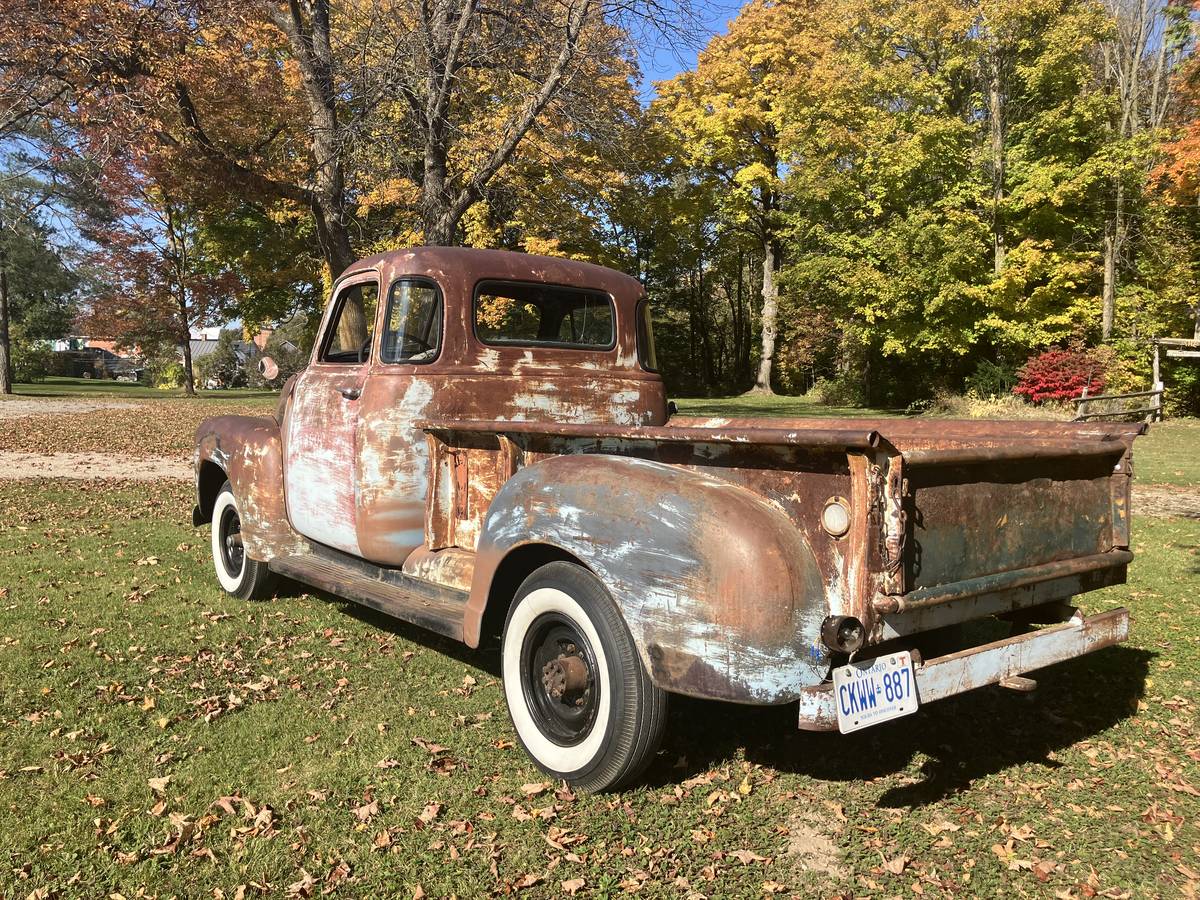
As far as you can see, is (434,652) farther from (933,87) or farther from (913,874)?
(933,87)

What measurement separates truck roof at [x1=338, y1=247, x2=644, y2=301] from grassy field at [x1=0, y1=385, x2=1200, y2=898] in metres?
2.10

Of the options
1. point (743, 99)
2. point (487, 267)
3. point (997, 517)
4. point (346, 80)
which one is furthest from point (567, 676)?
point (743, 99)

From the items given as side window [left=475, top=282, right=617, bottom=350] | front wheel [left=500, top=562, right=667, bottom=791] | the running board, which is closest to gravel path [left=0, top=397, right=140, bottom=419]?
the running board

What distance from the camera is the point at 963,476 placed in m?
2.88

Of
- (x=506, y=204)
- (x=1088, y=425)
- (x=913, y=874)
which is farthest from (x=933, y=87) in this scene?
(x=913, y=874)

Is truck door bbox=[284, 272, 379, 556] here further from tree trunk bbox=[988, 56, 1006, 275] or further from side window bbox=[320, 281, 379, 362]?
tree trunk bbox=[988, 56, 1006, 275]

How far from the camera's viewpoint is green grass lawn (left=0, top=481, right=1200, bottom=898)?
9.16 ft

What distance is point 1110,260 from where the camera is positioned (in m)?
24.2

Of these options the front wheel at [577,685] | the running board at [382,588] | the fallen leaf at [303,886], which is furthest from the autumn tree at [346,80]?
the fallen leaf at [303,886]

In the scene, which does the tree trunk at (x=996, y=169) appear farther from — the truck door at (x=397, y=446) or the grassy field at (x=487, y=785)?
the truck door at (x=397, y=446)

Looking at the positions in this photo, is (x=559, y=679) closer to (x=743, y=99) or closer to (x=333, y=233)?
(x=333, y=233)

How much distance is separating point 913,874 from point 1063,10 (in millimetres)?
28428

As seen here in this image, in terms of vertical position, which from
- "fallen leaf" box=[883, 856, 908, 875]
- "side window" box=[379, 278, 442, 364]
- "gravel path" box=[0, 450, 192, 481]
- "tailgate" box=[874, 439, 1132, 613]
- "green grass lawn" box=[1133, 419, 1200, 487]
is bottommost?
"fallen leaf" box=[883, 856, 908, 875]

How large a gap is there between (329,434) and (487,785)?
2215mm
